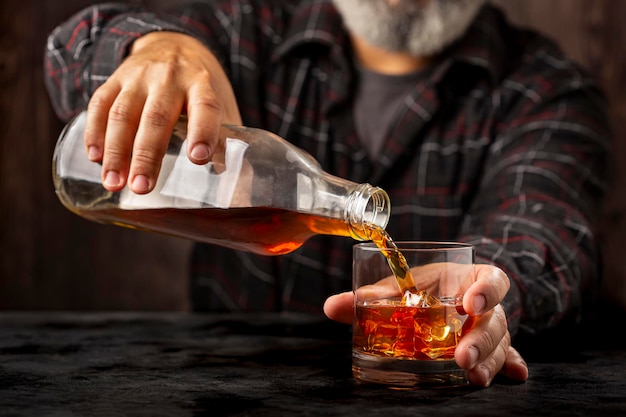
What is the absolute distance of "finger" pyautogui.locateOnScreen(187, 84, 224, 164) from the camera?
2.56ft

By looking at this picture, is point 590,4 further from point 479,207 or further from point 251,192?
point 251,192

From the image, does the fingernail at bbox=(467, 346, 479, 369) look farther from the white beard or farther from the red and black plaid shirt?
the white beard

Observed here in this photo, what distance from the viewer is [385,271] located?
0.71m

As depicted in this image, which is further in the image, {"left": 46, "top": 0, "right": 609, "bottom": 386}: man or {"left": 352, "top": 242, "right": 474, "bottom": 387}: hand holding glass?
{"left": 46, "top": 0, "right": 609, "bottom": 386}: man

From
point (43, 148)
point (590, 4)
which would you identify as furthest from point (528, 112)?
point (43, 148)

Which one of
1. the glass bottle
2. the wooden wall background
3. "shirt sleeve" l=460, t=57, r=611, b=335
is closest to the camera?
the glass bottle

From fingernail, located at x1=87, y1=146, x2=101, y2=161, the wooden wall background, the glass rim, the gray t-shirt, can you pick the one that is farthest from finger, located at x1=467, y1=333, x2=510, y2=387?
the wooden wall background

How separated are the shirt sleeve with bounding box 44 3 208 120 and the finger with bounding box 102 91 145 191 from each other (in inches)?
12.6

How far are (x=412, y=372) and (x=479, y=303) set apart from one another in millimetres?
85

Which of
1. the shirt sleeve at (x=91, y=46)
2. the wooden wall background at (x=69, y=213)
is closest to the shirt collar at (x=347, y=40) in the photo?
the wooden wall background at (x=69, y=213)

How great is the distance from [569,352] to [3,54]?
1673 mm

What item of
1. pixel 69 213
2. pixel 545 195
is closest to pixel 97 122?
pixel 545 195

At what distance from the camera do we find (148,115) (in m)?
0.82

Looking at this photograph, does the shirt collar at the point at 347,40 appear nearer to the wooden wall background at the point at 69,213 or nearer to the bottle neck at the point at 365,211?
the wooden wall background at the point at 69,213
